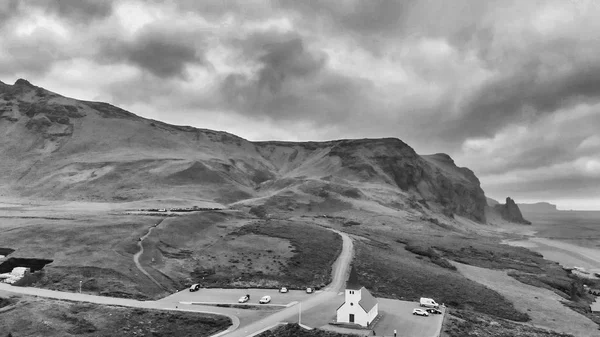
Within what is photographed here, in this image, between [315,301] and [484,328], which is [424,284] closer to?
[484,328]

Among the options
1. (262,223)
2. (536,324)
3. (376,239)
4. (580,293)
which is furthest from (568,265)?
(262,223)

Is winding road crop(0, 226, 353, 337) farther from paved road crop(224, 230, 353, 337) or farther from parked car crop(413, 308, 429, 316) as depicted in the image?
parked car crop(413, 308, 429, 316)

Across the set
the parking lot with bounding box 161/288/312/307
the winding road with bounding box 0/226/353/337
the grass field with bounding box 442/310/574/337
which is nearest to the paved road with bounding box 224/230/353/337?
the winding road with bounding box 0/226/353/337

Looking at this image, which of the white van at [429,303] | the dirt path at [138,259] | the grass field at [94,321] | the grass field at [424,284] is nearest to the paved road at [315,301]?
the grass field at [424,284]

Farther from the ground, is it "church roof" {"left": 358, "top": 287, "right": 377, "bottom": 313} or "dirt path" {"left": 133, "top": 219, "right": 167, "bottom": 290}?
"church roof" {"left": 358, "top": 287, "right": 377, "bottom": 313}

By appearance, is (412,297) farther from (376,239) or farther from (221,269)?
(376,239)

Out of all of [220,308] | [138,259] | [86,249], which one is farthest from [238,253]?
[220,308]
